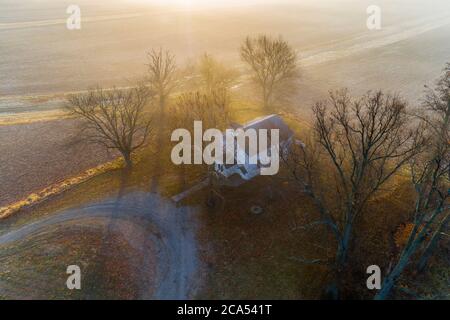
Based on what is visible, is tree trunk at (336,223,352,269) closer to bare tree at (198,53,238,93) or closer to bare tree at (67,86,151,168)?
bare tree at (67,86,151,168)

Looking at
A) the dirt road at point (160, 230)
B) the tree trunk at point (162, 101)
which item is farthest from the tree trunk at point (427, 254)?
the tree trunk at point (162, 101)

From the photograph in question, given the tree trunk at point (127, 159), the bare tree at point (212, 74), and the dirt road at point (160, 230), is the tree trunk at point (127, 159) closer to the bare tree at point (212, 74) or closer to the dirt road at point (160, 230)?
the dirt road at point (160, 230)

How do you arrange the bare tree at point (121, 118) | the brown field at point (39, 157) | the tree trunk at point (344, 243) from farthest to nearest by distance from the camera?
the brown field at point (39, 157)
the bare tree at point (121, 118)
the tree trunk at point (344, 243)

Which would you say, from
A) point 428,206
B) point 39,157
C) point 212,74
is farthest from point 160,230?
point 212,74

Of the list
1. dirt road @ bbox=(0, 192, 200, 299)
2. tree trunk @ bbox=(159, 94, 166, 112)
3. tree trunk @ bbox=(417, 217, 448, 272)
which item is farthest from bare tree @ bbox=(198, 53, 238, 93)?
tree trunk @ bbox=(417, 217, 448, 272)

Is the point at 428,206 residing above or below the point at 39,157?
below

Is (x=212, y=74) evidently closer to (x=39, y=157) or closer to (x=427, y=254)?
(x=39, y=157)

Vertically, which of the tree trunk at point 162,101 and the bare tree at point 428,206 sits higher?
the tree trunk at point 162,101

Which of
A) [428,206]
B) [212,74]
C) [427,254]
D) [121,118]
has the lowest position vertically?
[427,254]
